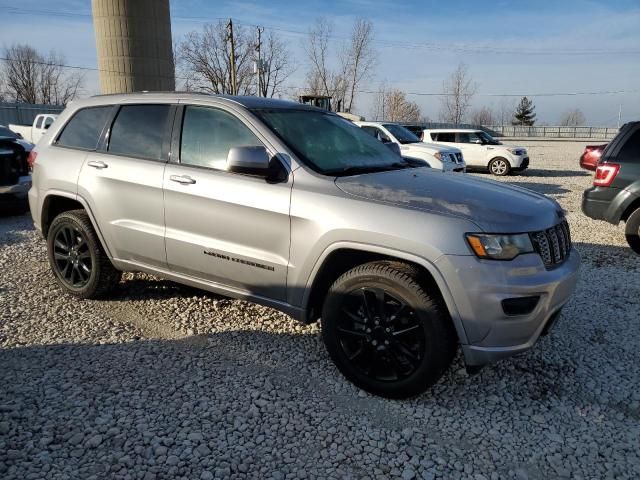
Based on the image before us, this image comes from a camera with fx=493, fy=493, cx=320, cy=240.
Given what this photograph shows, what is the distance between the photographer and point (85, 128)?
445 centimetres

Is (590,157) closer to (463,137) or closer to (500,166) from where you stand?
(500,166)

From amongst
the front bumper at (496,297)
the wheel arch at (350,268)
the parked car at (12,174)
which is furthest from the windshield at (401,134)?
the front bumper at (496,297)

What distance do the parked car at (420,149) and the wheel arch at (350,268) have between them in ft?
29.8

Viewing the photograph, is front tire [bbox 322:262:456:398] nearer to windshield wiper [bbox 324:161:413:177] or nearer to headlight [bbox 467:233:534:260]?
→ headlight [bbox 467:233:534:260]

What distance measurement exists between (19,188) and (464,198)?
25.6 feet

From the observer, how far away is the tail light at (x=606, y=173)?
21.1ft

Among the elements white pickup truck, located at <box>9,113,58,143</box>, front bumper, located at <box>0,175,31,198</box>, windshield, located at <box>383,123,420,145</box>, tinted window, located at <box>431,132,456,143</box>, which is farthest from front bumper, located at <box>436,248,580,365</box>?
white pickup truck, located at <box>9,113,58,143</box>

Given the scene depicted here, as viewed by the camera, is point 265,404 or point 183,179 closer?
point 265,404

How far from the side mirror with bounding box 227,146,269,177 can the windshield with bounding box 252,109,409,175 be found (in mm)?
293

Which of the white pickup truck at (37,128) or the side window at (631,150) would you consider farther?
the white pickup truck at (37,128)

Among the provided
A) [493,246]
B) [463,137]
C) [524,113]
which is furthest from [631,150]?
[524,113]

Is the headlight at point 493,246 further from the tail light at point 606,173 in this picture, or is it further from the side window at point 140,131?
the tail light at point 606,173

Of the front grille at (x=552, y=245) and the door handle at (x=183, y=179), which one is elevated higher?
the door handle at (x=183, y=179)

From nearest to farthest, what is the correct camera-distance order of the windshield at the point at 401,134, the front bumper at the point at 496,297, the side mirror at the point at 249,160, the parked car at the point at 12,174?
the front bumper at the point at 496,297 < the side mirror at the point at 249,160 < the parked car at the point at 12,174 < the windshield at the point at 401,134
